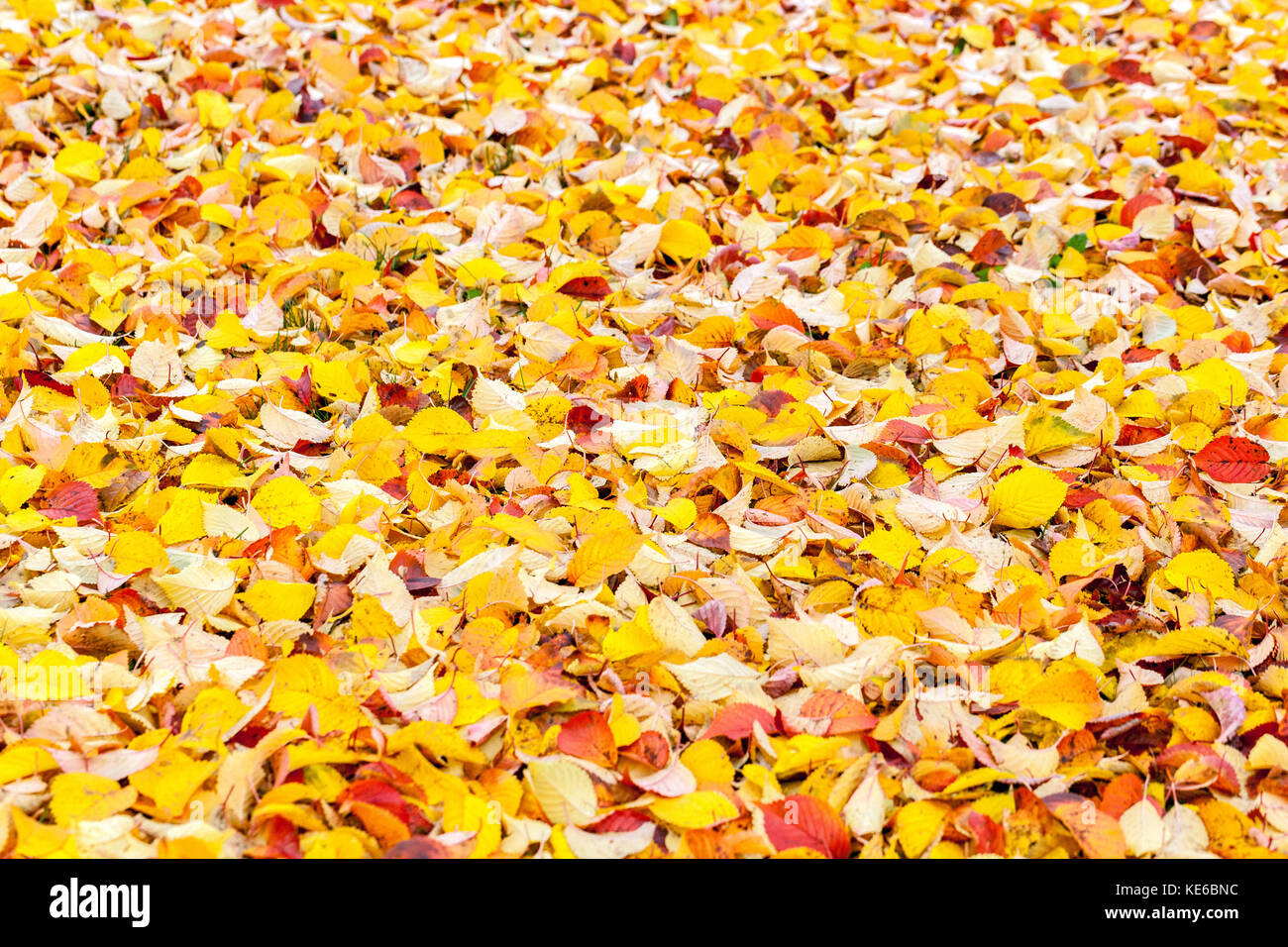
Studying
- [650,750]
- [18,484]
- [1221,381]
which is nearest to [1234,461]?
[1221,381]

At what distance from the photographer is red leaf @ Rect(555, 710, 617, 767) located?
1385 millimetres

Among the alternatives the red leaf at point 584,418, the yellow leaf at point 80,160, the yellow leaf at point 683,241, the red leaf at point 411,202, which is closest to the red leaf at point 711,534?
the red leaf at point 584,418

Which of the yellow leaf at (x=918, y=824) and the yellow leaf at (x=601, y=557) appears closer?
the yellow leaf at (x=918, y=824)

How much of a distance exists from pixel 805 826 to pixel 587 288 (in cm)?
128

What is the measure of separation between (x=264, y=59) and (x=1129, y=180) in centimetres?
225

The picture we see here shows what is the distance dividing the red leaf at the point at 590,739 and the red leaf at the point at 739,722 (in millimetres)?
116

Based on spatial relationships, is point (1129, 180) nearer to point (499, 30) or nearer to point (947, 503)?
point (947, 503)

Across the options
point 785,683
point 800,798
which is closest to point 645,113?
point 785,683

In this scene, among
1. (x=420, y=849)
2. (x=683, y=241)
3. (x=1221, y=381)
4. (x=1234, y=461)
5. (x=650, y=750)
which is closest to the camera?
(x=420, y=849)

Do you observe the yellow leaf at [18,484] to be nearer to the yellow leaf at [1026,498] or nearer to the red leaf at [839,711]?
the red leaf at [839,711]

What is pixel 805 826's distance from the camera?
131 centimetres

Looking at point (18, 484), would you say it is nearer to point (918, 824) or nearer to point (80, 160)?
point (80, 160)

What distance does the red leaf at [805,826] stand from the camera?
129 cm
